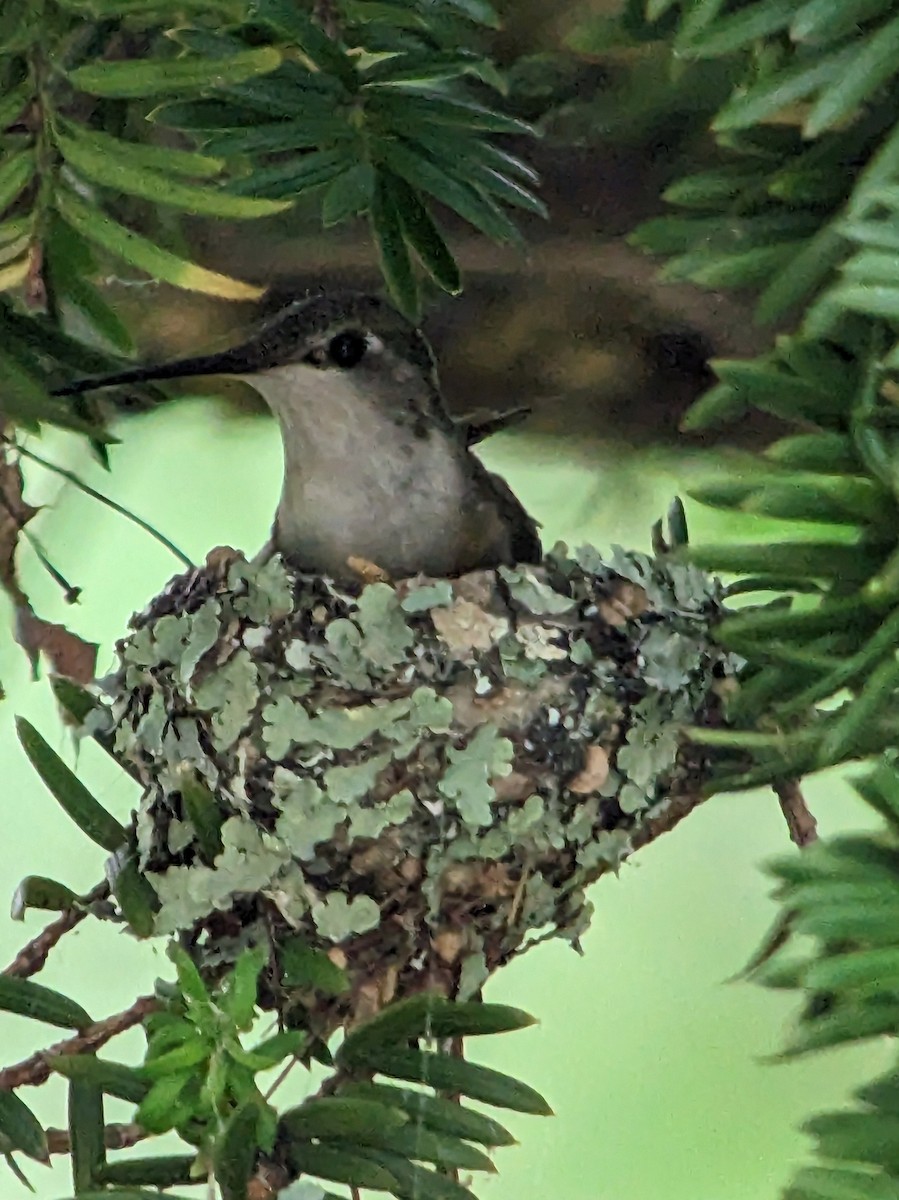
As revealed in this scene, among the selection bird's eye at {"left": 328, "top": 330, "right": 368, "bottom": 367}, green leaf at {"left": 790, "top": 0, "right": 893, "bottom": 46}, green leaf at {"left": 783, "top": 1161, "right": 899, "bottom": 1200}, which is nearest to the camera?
green leaf at {"left": 783, "top": 1161, "right": 899, "bottom": 1200}

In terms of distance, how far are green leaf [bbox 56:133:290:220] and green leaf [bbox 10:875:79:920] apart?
1.71ft

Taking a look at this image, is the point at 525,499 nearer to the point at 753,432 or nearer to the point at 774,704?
the point at 753,432

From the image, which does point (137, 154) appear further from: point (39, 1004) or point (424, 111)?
point (39, 1004)

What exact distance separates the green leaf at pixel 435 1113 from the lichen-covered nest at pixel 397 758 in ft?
0.75

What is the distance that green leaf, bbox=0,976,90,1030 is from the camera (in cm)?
96

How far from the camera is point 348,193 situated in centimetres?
99

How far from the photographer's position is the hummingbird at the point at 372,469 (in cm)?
146

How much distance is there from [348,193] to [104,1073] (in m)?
0.63

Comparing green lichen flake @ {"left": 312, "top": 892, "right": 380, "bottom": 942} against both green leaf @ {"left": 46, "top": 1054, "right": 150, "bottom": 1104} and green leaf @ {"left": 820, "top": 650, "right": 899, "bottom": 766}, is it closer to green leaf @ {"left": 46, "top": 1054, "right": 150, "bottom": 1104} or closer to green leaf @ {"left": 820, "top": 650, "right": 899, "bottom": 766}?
green leaf @ {"left": 46, "top": 1054, "right": 150, "bottom": 1104}

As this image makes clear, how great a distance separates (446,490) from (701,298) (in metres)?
0.34

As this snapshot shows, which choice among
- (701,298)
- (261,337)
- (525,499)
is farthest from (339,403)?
(701,298)

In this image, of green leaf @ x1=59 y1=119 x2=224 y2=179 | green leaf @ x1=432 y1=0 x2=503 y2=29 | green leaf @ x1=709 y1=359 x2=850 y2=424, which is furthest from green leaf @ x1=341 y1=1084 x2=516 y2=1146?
green leaf @ x1=432 y1=0 x2=503 y2=29

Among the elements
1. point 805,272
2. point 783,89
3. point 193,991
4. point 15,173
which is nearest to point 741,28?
point 783,89

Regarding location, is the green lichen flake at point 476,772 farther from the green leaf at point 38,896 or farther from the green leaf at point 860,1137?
the green leaf at point 860,1137
